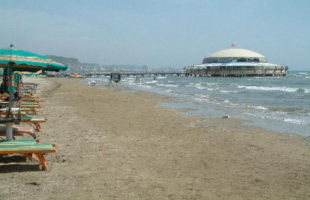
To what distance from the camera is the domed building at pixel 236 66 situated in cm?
8345

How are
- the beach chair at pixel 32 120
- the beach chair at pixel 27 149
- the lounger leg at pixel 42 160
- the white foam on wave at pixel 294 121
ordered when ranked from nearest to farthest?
the beach chair at pixel 27 149
the lounger leg at pixel 42 160
the beach chair at pixel 32 120
the white foam on wave at pixel 294 121

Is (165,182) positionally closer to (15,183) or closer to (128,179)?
(128,179)

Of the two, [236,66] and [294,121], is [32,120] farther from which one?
[236,66]

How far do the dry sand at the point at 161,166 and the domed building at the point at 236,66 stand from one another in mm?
77380

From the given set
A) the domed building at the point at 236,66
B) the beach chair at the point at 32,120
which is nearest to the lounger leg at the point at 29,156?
the beach chair at the point at 32,120

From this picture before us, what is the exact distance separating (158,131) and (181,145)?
183cm

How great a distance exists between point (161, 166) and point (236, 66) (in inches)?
3237

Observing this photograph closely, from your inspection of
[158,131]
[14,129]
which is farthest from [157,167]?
[158,131]

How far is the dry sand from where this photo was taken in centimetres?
441

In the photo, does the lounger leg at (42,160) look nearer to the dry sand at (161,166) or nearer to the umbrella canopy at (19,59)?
the dry sand at (161,166)

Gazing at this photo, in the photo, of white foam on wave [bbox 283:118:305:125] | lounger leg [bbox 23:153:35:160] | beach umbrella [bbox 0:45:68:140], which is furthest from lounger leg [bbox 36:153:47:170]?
white foam on wave [bbox 283:118:305:125]

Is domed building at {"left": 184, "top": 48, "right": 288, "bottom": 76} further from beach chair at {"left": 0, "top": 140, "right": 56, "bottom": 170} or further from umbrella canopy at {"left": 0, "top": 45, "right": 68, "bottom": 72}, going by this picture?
beach chair at {"left": 0, "top": 140, "right": 56, "bottom": 170}

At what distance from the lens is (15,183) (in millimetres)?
4473

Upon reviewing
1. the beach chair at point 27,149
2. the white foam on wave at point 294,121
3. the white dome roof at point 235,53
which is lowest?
the white foam on wave at point 294,121
